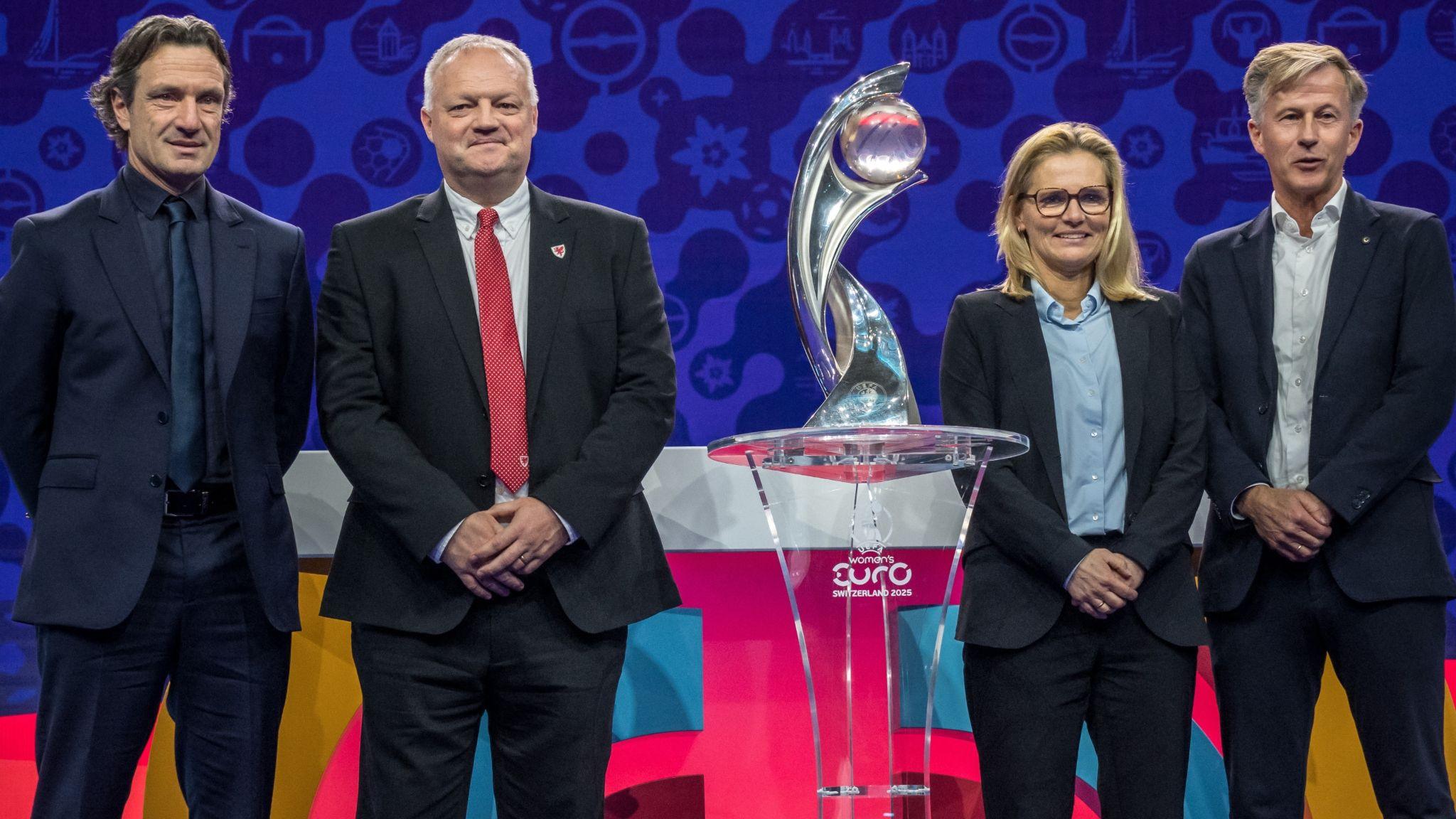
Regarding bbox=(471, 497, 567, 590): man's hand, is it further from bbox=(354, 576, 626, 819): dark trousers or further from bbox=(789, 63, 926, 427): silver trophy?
bbox=(789, 63, 926, 427): silver trophy

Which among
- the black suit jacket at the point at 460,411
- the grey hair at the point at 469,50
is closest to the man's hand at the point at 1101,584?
the black suit jacket at the point at 460,411

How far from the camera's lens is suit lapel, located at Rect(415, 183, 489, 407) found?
8.07ft

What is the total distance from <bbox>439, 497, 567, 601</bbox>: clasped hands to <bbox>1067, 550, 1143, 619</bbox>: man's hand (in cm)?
92

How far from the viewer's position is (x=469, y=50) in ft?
8.46

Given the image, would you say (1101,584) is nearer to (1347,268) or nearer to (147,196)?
(1347,268)

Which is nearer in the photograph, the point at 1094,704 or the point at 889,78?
the point at 1094,704

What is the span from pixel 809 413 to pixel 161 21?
192cm

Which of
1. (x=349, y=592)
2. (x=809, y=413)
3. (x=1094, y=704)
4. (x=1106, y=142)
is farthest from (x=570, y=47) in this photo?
(x=1094, y=704)

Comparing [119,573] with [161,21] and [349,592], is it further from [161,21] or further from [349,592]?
[161,21]

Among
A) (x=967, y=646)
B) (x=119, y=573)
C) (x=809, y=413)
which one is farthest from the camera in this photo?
(x=809, y=413)

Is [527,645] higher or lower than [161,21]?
lower

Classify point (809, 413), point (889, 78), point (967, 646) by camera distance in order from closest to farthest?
point (967, 646), point (889, 78), point (809, 413)

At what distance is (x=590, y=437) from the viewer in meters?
2.44

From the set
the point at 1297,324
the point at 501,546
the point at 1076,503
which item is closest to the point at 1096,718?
the point at 1076,503
